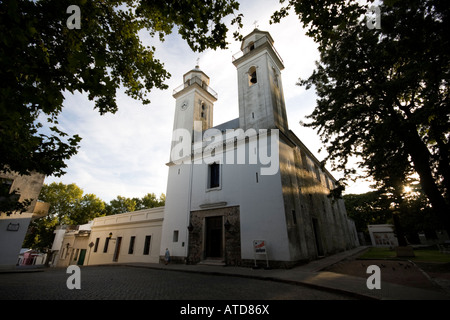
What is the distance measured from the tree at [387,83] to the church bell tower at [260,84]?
130 inches

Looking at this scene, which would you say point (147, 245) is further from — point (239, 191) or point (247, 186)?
point (247, 186)

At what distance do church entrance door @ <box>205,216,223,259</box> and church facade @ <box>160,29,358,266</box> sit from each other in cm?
6

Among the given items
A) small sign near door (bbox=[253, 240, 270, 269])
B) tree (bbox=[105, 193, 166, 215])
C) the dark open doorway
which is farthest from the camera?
tree (bbox=[105, 193, 166, 215])

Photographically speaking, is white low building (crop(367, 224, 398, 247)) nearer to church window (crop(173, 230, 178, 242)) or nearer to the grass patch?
the grass patch

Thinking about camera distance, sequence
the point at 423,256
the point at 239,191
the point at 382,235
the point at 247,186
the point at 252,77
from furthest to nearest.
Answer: the point at 382,235 → the point at 252,77 → the point at 423,256 → the point at 239,191 → the point at 247,186

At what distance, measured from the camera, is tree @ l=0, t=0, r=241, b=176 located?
9.28ft

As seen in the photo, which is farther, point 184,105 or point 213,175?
point 184,105

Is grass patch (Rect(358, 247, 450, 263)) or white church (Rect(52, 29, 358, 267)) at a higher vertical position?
white church (Rect(52, 29, 358, 267))

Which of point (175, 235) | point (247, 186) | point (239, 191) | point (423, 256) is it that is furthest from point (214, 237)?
point (423, 256)

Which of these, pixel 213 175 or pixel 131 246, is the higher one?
pixel 213 175

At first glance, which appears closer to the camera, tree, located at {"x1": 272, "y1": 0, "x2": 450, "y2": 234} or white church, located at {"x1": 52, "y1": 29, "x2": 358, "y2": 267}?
tree, located at {"x1": 272, "y1": 0, "x2": 450, "y2": 234}

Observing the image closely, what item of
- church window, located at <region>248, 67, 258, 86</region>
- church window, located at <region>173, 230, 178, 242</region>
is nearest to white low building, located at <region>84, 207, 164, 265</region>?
church window, located at <region>173, 230, 178, 242</region>

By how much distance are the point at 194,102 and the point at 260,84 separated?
704cm

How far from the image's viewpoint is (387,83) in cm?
777
